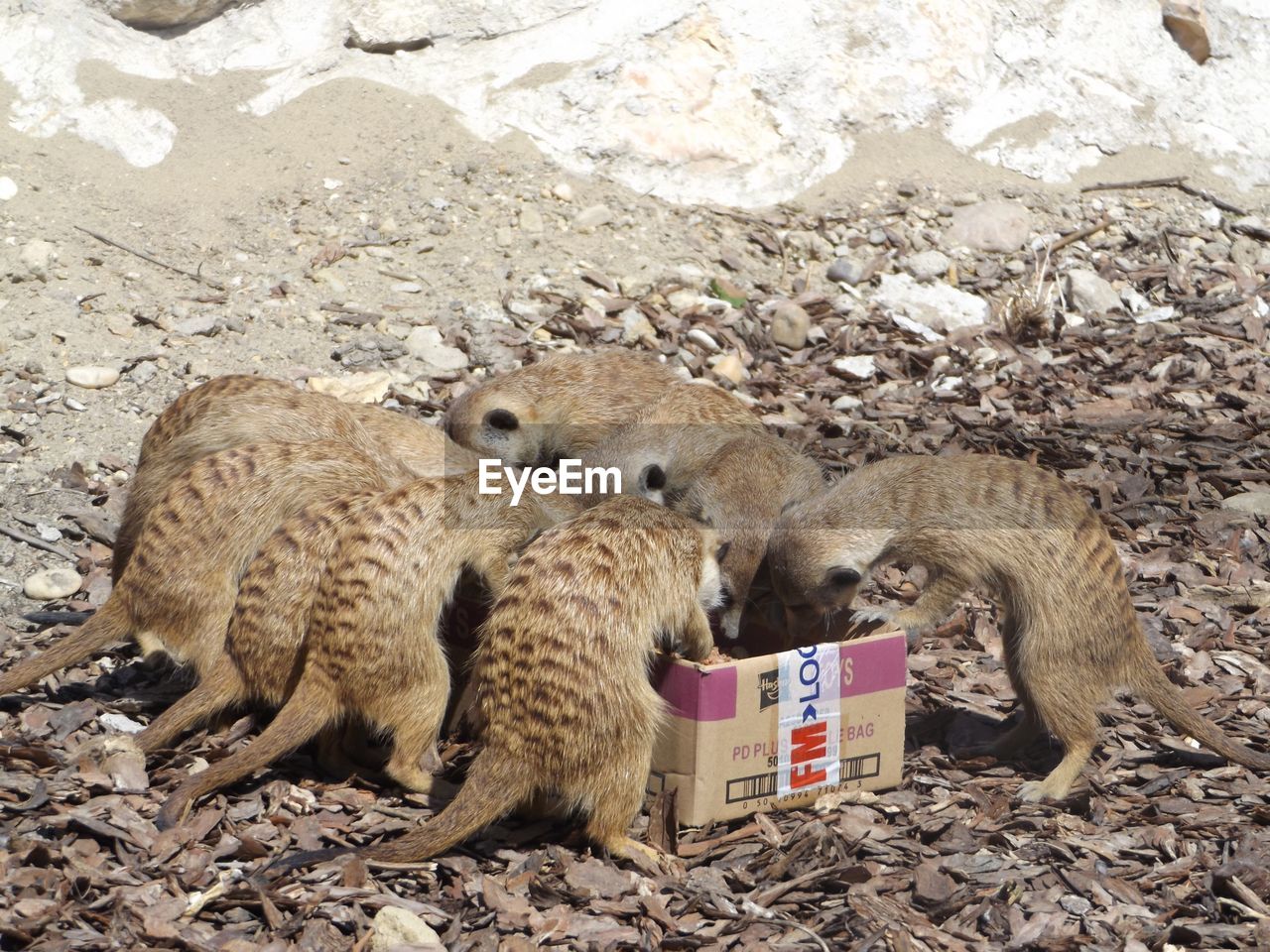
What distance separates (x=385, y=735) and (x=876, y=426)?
10.4ft

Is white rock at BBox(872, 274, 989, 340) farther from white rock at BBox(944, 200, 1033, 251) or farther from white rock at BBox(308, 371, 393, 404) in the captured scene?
white rock at BBox(308, 371, 393, 404)

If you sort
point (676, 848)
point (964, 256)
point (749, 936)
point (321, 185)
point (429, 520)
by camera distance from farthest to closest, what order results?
point (964, 256) → point (321, 185) → point (429, 520) → point (676, 848) → point (749, 936)

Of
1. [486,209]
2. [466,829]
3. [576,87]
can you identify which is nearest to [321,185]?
[486,209]

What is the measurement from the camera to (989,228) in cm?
817

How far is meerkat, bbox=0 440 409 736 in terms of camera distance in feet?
13.4

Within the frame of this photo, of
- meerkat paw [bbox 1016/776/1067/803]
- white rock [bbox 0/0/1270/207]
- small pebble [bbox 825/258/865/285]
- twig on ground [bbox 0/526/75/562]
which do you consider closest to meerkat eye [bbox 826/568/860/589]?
meerkat paw [bbox 1016/776/1067/803]

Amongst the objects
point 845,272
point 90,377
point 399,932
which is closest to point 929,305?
point 845,272

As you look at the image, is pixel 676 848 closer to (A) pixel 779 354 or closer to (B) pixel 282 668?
(B) pixel 282 668

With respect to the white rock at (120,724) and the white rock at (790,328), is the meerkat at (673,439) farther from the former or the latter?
the white rock at (120,724)

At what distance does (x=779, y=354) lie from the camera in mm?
7008

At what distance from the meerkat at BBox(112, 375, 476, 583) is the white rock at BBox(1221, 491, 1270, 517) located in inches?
135

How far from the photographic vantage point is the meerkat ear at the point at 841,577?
4406 mm

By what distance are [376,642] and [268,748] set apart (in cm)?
41

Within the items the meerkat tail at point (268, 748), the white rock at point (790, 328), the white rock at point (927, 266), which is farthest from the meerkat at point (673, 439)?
the white rock at point (927, 266)
